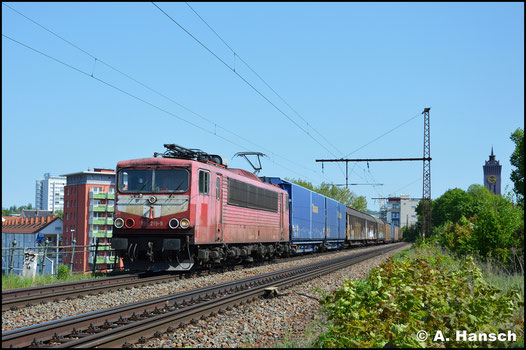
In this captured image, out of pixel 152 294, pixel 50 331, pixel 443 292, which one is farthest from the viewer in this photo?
pixel 152 294

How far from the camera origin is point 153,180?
16578mm

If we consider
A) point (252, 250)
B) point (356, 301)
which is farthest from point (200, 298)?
point (252, 250)

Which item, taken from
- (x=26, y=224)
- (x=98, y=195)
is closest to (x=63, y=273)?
(x=98, y=195)

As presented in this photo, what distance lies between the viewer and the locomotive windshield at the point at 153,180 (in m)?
16.3

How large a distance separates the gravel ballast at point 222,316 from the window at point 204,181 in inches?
126

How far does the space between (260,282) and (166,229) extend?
3288 mm

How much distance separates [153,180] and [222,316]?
296 inches

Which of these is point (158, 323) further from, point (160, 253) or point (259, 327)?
A: point (160, 253)

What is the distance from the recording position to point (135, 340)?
7766 millimetres

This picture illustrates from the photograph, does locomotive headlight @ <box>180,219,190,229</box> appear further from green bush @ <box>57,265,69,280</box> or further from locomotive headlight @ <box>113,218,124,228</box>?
green bush @ <box>57,265,69,280</box>

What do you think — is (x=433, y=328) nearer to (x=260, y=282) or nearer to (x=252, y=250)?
(x=260, y=282)

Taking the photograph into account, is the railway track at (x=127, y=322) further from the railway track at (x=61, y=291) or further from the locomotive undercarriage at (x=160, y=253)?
the locomotive undercarriage at (x=160, y=253)

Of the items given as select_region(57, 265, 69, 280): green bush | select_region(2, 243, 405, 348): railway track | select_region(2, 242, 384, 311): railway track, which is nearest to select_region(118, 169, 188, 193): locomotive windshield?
select_region(2, 242, 384, 311): railway track

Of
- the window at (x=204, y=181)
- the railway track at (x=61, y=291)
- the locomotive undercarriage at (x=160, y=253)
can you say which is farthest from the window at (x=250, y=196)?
the railway track at (x=61, y=291)
